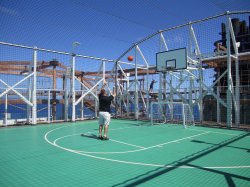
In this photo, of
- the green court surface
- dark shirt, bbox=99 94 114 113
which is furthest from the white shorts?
the green court surface

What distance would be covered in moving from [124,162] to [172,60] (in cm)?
858

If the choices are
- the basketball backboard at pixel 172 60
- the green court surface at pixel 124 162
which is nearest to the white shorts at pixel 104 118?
the green court surface at pixel 124 162

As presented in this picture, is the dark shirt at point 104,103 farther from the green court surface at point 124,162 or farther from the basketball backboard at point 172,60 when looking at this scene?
the basketball backboard at point 172,60

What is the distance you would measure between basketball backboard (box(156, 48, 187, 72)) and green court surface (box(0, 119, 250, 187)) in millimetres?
5569

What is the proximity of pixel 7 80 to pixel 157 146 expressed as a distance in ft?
26.9

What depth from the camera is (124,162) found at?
202 inches

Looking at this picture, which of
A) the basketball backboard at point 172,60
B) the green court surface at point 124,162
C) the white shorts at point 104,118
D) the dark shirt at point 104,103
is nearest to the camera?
the green court surface at point 124,162

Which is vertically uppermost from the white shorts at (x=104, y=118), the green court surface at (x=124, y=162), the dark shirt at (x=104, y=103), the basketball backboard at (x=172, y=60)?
the basketball backboard at (x=172, y=60)

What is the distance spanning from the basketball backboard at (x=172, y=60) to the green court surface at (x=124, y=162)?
557 centimetres

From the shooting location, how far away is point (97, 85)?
602 inches

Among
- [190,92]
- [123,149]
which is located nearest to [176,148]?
[123,149]

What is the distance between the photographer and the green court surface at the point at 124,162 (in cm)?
401

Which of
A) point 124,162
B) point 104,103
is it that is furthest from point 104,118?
point 124,162

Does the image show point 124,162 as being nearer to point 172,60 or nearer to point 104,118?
point 104,118
